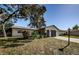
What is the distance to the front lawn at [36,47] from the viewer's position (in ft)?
18.5

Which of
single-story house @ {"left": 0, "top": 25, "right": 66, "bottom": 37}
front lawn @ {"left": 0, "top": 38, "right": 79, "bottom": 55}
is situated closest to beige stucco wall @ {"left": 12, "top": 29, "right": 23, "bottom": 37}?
single-story house @ {"left": 0, "top": 25, "right": 66, "bottom": 37}

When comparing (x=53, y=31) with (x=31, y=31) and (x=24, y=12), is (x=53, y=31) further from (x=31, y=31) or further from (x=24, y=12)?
(x=24, y=12)

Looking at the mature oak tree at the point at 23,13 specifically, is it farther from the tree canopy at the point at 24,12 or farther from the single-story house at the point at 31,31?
the single-story house at the point at 31,31

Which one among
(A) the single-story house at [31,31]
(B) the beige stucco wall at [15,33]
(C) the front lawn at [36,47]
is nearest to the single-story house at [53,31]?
(A) the single-story house at [31,31]

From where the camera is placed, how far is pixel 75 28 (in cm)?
568

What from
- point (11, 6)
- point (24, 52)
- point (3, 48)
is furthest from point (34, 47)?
point (11, 6)

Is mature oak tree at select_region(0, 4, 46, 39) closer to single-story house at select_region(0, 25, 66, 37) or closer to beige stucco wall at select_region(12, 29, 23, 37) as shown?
single-story house at select_region(0, 25, 66, 37)

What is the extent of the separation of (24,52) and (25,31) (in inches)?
20.3

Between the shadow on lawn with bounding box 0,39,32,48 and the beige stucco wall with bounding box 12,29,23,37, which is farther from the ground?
the beige stucco wall with bounding box 12,29,23,37

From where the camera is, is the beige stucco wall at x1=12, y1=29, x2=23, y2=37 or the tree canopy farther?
the beige stucco wall at x1=12, y1=29, x2=23, y2=37

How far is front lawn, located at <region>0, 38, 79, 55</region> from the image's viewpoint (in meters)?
5.64
